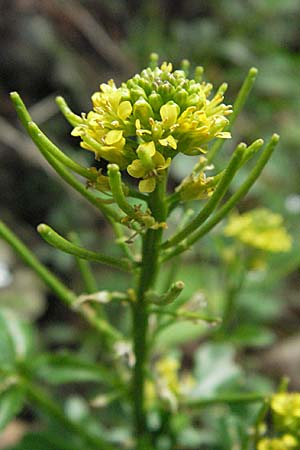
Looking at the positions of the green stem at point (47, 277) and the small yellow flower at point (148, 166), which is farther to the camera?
the green stem at point (47, 277)

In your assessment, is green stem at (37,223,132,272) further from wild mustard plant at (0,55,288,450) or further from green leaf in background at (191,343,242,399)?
green leaf in background at (191,343,242,399)

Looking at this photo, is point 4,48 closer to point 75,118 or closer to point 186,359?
point 186,359

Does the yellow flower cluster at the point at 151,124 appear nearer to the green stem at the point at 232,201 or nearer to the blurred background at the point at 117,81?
the green stem at the point at 232,201

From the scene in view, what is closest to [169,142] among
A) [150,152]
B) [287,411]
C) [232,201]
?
[150,152]

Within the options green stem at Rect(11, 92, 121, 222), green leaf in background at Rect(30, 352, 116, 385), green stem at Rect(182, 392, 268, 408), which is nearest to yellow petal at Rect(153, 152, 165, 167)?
green stem at Rect(11, 92, 121, 222)

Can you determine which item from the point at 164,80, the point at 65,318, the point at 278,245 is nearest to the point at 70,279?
the point at 65,318

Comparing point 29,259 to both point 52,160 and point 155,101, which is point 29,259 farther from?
point 155,101

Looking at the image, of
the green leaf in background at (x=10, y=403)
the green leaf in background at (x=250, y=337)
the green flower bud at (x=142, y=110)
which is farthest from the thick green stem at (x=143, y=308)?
the green leaf in background at (x=250, y=337)
